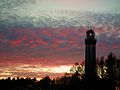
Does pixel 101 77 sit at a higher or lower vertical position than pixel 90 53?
lower

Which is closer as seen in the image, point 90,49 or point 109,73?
point 109,73

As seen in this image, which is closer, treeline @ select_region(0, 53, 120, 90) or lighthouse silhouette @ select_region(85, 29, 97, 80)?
treeline @ select_region(0, 53, 120, 90)

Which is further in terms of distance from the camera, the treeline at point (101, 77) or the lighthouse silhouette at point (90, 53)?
the lighthouse silhouette at point (90, 53)

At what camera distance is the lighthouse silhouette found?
125 meters

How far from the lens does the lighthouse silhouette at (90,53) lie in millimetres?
125125

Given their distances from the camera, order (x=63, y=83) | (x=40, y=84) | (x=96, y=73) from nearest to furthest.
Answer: (x=96, y=73)
(x=63, y=83)
(x=40, y=84)

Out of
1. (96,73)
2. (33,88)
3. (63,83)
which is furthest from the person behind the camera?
(33,88)

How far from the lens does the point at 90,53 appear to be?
128 m

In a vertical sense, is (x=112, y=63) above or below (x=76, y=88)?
above

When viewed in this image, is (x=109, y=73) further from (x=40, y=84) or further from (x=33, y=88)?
(x=40, y=84)

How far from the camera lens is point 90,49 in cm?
12875

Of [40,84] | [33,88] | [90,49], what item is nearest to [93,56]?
[90,49]

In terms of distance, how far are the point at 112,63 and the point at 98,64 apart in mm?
5742

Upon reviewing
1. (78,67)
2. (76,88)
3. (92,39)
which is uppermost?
(92,39)
